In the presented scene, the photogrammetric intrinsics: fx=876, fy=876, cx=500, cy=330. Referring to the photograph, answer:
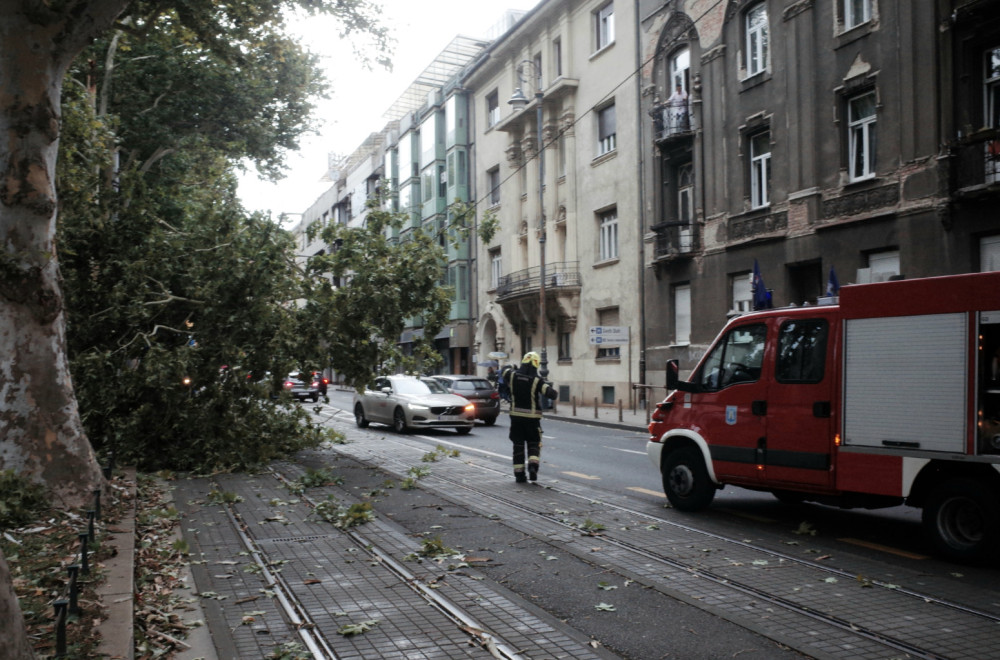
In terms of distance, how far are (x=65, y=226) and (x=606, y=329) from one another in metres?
17.2

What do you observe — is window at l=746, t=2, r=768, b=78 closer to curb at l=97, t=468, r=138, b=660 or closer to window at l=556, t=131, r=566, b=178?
window at l=556, t=131, r=566, b=178

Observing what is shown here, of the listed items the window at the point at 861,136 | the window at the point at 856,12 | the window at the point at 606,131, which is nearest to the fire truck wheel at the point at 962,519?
the window at the point at 861,136

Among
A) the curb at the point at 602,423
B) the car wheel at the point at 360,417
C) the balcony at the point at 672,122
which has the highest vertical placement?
the balcony at the point at 672,122

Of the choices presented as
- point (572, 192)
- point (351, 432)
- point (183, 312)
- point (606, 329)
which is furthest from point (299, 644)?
point (572, 192)

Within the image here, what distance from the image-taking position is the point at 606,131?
110 feet

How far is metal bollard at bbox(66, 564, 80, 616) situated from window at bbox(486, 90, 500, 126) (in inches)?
1599

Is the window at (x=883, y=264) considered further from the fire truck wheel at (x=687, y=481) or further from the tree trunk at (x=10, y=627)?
the tree trunk at (x=10, y=627)

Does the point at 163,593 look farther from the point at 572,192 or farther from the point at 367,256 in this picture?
the point at 572,192

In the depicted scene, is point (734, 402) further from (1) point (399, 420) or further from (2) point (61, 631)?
(1) point (399, 420)

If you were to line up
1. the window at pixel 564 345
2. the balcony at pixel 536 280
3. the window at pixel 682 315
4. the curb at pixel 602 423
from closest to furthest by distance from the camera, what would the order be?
the curb at pixel 602 423
the window at pixel 682 315
the balcony at pixel 536 280
the window at pixel 564 345

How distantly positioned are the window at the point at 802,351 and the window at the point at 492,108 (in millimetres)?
36652

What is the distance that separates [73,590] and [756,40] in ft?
79.8

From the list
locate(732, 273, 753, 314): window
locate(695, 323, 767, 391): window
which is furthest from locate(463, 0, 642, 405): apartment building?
locate(695, 323, 767, 391): window

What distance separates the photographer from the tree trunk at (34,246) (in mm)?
8562
